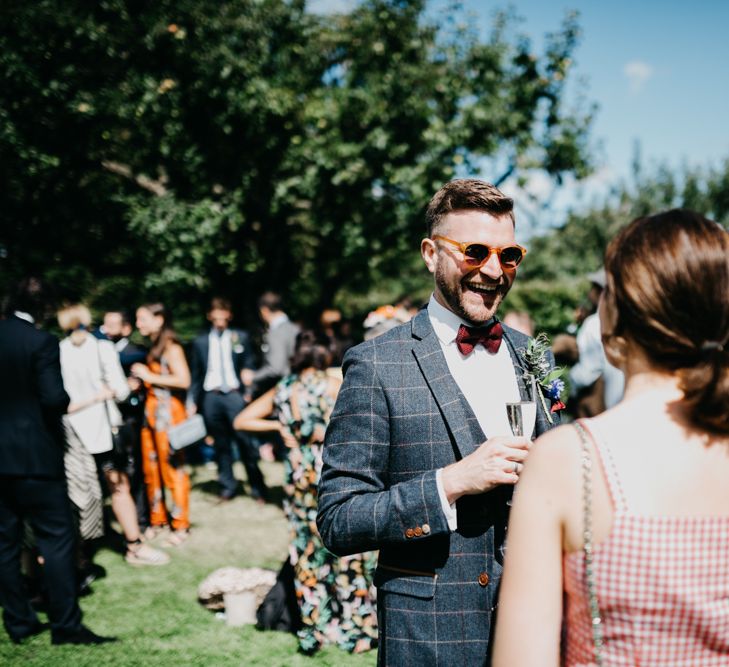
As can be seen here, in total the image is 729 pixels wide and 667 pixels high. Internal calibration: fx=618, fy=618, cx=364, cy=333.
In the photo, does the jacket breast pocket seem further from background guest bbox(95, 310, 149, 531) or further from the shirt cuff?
background guest bbox(95, 310, 149, 531)

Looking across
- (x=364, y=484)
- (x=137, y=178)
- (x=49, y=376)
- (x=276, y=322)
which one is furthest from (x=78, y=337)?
(x=137, y=178)

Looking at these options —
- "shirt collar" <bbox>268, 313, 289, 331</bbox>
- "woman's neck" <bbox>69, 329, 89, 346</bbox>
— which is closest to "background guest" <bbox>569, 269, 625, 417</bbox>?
"shirt collar" <bbox>268, 313, 289, 331</bbox>

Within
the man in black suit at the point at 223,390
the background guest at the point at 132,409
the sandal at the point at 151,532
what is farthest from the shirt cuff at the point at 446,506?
the man in black suit at the point at 223,390

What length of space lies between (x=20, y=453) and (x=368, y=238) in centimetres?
809

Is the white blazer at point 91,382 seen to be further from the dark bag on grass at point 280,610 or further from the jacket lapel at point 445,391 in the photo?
the jacket lapel at point 445,391

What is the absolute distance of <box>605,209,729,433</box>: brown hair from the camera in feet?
3.93

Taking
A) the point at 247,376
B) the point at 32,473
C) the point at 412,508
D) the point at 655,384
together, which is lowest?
the point at 32,473

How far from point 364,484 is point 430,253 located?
0.82 metres

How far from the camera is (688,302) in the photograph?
120 cm

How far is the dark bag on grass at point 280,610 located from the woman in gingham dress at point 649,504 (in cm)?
372

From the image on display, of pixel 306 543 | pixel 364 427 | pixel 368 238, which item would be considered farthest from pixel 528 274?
pixel 364 427

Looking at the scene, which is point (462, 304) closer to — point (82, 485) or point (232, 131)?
point (82, 485)

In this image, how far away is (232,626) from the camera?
4.63 metres

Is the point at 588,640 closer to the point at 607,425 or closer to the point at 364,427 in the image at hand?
the point at 607,425
